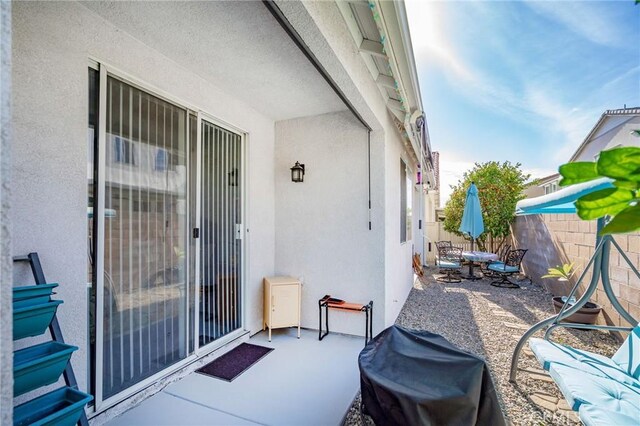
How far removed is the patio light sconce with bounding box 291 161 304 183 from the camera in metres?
4.44

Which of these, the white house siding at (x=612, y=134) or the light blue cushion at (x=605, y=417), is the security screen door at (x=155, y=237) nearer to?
the light blue cushion at (x=605, y=417)

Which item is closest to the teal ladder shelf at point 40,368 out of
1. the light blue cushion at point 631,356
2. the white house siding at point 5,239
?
the white house siding at point 5,239

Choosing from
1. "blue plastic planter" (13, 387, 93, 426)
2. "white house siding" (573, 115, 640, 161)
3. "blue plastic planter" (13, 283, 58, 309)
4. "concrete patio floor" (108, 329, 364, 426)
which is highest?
"white house siding" (573, 115, 640, 161)

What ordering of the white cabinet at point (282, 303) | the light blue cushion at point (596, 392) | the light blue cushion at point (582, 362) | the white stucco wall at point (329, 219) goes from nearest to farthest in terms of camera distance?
the light blue cushion at point (596, 392) < the light blue cushion at point (582, 362) < the white cabinet at point (282, 303) < the white stucco wall at point (329, 219)

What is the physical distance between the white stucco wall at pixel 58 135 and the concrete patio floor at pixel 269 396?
2.42 feet

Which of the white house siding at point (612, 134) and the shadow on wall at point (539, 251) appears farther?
the white house siding at point (612, 134)

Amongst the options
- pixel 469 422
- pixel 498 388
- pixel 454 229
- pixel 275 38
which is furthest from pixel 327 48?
pixel 454 229

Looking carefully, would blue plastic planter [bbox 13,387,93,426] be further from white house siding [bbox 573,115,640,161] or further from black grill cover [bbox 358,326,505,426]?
white house siding [bbox 573,115,640,161]

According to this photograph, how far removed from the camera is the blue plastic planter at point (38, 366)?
1.47 metres

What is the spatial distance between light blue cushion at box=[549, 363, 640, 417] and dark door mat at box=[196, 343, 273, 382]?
9.24 ft

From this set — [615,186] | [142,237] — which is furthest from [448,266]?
[615,186]

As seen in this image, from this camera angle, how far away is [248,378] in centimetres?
308

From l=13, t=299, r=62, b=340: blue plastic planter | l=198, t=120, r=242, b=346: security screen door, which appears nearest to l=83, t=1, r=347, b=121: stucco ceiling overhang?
l=198, t=120, r=242, b=346: security screen door

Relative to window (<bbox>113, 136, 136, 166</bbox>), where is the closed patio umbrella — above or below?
below
